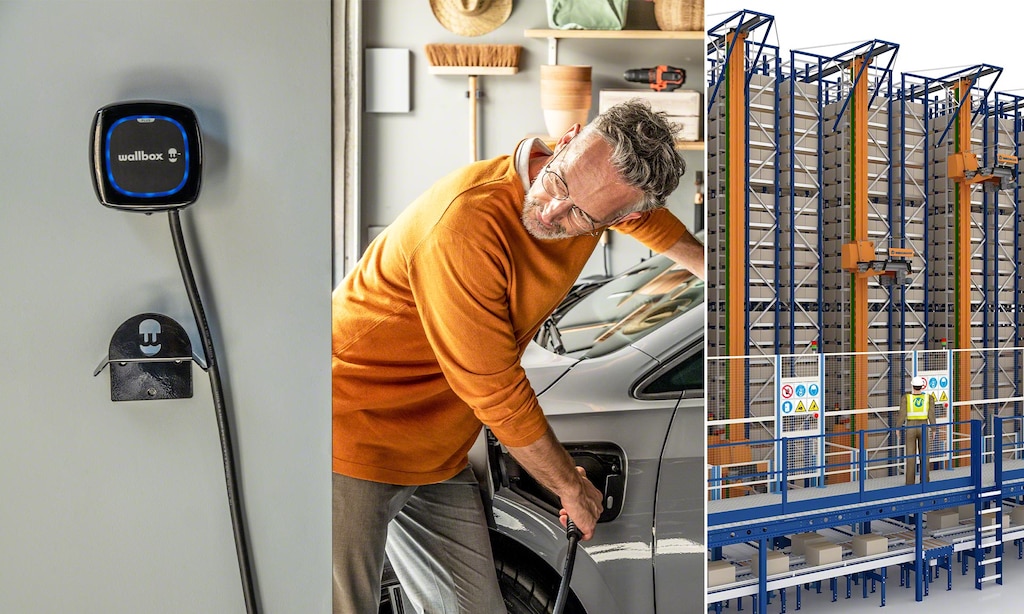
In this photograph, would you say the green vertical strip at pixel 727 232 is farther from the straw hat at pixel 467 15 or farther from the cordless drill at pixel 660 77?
the straw hat at pixel 467 15

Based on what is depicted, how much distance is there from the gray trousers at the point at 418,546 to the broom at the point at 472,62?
0.39m

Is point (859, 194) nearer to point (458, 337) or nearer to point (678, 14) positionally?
point (678, 14)

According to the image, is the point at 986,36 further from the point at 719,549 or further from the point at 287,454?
the point at 287,454

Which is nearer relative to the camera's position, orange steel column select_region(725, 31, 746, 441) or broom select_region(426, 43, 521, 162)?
broom select_region(426, 43, 521, 162)

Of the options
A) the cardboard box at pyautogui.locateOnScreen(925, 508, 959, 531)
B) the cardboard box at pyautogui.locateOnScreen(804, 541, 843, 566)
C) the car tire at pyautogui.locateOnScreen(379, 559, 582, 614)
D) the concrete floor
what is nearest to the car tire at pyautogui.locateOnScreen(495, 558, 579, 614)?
the car tire at pyautogui.locateOnScreen(379, 559, 582, 614)

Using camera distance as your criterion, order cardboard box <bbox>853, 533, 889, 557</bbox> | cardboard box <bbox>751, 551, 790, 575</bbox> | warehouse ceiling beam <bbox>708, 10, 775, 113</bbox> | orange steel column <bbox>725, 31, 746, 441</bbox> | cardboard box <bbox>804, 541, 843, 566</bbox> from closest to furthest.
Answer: cardboard box <bbox>751, 551, 790, 575</bbox>, cardboard box <bbox>804, 541, 843, 566</bbox>, cardboard box <bbox>853, 533, 889, 557</bbox>, warehouse ceiling beam <bbox>708, 10, 775, 113</bbox>, orange steel column <bbox>725, 31, 746, 441</bbox>

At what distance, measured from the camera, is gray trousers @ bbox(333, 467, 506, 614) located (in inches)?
31.9

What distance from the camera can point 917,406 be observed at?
725cm

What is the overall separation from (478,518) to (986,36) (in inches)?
434

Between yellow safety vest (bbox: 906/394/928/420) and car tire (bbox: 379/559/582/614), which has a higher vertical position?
car tire (bbox: 379/559/582/614)

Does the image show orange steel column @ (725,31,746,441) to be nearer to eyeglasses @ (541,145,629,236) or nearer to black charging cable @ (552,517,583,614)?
black charging cable @ (552,517,583,614)

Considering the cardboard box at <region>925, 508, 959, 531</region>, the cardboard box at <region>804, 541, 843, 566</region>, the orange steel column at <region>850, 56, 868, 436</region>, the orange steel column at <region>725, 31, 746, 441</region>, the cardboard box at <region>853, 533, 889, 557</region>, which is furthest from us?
the orange steel column at <region>850, 56, 868, 436</region>

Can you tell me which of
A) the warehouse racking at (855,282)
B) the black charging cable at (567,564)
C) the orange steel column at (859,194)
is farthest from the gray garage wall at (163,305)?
the orange steel column at (859,194)

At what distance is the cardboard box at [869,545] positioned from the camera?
259 inches
